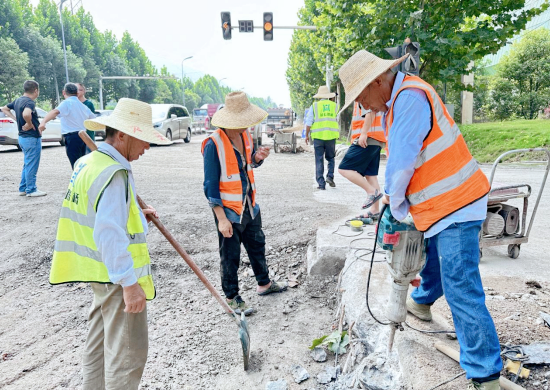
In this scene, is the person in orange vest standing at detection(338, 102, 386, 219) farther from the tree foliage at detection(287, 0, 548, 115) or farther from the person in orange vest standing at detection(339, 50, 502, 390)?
the tree foliage at detection(287, 0, 548, 115)

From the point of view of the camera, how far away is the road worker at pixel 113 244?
1.90m

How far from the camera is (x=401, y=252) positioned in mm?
2324

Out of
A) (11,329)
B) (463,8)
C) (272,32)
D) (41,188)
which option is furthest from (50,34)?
(11,329)

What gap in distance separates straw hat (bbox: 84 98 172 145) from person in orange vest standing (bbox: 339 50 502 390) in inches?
46.0

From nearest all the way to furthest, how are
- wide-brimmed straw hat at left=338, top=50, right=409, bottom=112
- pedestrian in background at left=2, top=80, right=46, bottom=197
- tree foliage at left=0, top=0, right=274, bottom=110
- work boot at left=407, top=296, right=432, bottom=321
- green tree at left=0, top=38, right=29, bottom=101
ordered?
wide-brimmed straw hat at left=338, top=50, right=409, bottom=112 < work boot at left=407, top=296, right=432, bottom=321 < pedestrian in background at left=2, top=80, right=46, bottom=197 < green tree at left=0, top=38, right=29, bottom=101 < tree foliage at left=0, top=0, right=274, bottom=110

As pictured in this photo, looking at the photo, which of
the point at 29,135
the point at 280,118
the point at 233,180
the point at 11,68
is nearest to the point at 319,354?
the point at 233,180

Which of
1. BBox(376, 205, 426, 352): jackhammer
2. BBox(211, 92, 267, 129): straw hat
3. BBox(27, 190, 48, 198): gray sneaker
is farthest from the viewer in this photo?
BBox(27, 190, 48, 198): gray sneaker

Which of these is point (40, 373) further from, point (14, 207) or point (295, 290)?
point (14, 207)

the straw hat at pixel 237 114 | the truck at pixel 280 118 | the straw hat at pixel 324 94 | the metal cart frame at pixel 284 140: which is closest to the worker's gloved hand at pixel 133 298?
the straw hat at pixel 237 114

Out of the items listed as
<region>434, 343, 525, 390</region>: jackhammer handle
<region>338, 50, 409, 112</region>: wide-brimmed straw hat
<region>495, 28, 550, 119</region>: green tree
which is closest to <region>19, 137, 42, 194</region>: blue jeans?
<region>338, 50, 409, 112</region>: wide-brimmed straw hat

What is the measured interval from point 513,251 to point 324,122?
4.31 metres

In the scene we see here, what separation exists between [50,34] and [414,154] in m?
46.5

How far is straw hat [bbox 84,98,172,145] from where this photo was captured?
80.4 inches

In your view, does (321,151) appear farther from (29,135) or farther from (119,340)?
(119,340)
